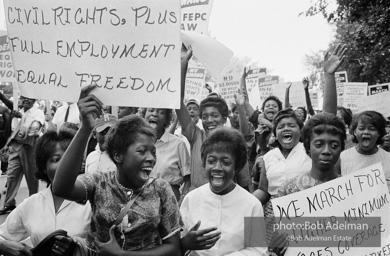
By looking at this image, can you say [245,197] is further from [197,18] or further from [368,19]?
[368,19]

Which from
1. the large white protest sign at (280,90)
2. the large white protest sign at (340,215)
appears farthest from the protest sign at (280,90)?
the large white protest sign at (340,215)

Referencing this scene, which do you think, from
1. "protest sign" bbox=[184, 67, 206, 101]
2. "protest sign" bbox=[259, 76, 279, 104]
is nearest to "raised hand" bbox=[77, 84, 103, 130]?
"protest sign" bbox=[184, 67, 206, 101]

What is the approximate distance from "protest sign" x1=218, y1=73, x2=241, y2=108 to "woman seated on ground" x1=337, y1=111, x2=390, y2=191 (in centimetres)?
527

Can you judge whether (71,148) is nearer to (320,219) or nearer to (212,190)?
(212,190)

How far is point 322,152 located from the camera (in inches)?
126

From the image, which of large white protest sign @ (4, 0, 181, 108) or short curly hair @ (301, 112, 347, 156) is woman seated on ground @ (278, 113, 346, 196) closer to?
short curly hair @ (301, 112, 347, 156)

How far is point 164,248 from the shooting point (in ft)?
8.73

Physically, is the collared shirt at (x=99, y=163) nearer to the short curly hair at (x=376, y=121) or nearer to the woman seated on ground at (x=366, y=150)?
the woman seated on ground at (x=366, y=150)

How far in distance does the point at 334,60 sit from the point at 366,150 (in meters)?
0.79

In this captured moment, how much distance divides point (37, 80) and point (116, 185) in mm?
830

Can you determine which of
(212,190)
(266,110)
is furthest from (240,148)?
(266,110)

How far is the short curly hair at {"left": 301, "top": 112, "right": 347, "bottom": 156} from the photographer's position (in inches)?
129

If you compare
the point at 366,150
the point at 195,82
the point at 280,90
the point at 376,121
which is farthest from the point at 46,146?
the point at 280,90

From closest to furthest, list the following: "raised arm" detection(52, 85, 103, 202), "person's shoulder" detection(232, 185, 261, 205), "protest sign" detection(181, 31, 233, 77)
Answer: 1. "raised arm" detection(52, 85, 103, 202)
2. "person's shoulder" detection(232, 185, 261, 205)
3. "protest sign" detection(181, 31, 233, 77)
